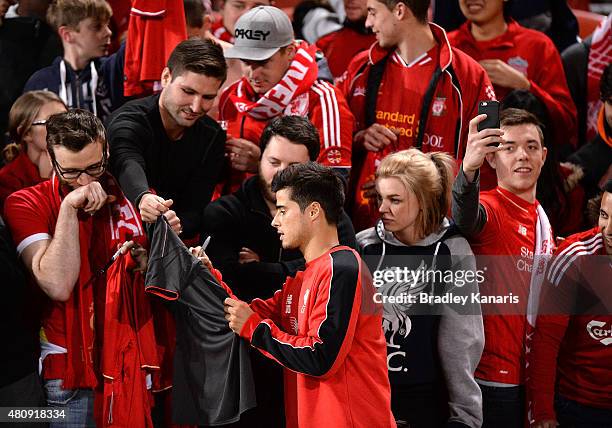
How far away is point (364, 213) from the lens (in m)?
5.09

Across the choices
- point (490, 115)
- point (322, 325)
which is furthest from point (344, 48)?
point (322, 325)

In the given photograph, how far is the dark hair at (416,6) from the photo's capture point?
5.10 meters

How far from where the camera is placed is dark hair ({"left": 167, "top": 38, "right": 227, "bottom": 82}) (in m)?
4.37

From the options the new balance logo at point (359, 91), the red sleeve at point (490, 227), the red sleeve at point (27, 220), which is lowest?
the red sleeve at point (490, 227)

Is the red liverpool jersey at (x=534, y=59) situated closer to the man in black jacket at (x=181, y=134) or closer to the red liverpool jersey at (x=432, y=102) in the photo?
the red liverpool jersey at (x=432, y=102)

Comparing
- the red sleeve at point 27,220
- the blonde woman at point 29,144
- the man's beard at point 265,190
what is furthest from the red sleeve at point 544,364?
the blonde woman at point 29,144

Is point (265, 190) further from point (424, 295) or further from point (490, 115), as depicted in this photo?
point (490, 115)

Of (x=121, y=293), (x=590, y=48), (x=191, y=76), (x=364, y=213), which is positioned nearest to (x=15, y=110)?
(x=191, y=76)

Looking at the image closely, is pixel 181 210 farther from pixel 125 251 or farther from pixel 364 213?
pixel 364 213

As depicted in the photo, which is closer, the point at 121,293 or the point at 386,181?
the point at 121,293

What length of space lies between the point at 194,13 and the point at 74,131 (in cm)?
185

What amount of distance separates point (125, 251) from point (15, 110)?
126cm

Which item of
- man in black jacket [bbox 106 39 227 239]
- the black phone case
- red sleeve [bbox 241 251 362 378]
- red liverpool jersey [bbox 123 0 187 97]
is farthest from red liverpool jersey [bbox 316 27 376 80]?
red sleeve [bbox 241 251 362 378]

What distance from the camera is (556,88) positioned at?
5.60 metres
